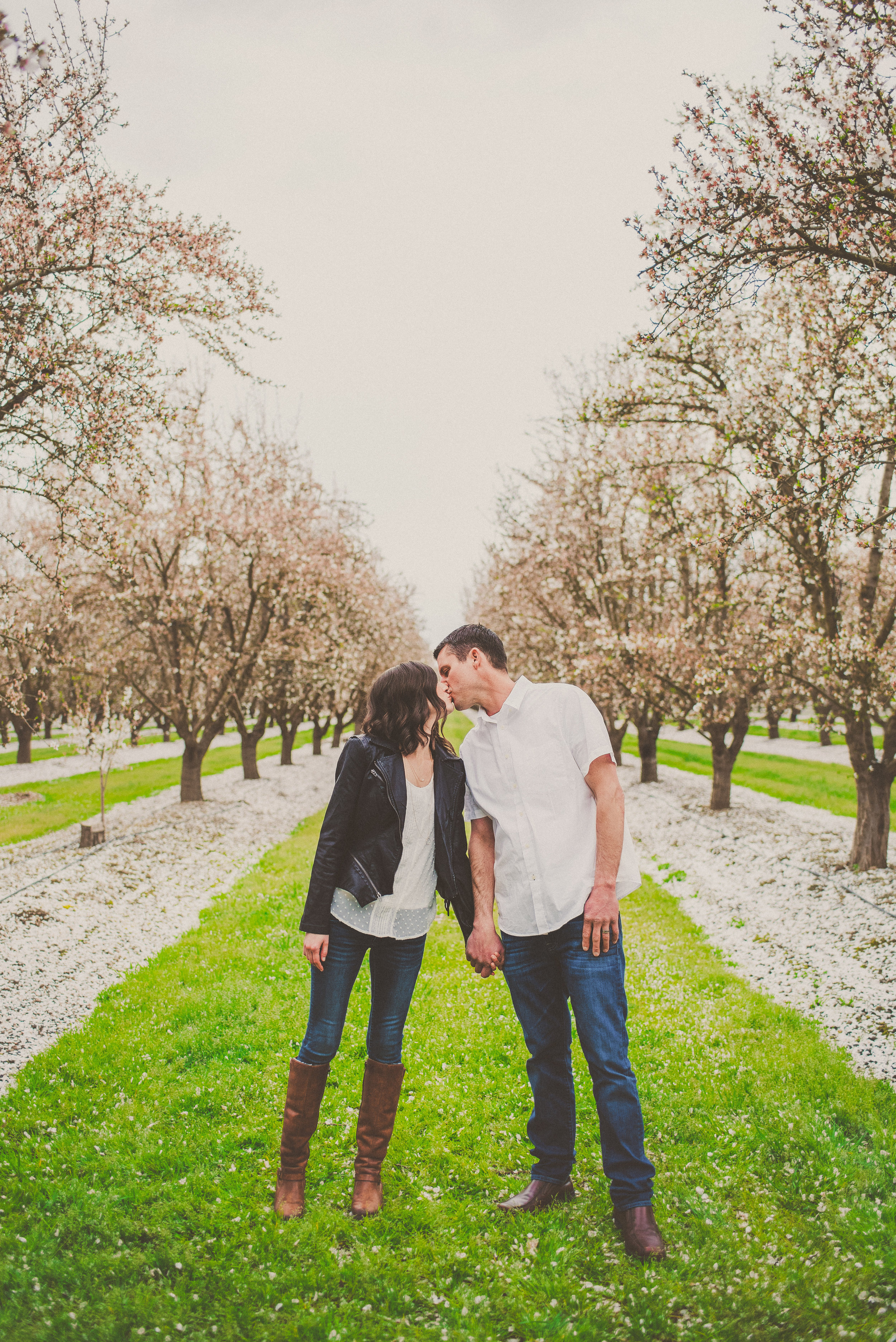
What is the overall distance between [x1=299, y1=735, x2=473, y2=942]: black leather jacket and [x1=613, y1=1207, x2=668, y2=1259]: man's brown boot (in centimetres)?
146

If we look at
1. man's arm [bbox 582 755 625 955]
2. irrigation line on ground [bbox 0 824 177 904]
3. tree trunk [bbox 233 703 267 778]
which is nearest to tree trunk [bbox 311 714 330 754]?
tree trunk [bbox 233 703 267 778]

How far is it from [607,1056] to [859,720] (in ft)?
29.3

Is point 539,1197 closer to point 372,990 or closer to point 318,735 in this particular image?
point 372,990

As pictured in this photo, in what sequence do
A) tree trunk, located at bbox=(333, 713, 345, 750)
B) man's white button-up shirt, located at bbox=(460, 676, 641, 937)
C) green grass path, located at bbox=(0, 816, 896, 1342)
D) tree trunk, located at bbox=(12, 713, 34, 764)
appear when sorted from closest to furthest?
green grass path, located at bbox=(0, 816, 896, 1342) → man's white button-up shirt, located at bbox=(460, 676, 641, 937) → tree trunk, located at bbox=(12, 713, 34, 764) → tree trunk, located at bbox=(333, 713, 345, 750)

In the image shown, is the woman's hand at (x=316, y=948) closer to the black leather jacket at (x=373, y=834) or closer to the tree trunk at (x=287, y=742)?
the black leather jacket at (x=373, y=834)

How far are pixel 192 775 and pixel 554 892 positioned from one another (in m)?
17.8

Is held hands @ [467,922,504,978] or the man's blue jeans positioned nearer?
the man's blue jeans

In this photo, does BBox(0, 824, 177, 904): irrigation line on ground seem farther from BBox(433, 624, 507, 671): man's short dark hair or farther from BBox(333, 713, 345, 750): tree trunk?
BBox(333, 713, 345, 750): tree trunk

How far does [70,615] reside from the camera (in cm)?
1102

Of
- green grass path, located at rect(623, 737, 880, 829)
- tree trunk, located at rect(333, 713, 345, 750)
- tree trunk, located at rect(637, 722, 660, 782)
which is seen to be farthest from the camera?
tree trunk, located at rect(333, 713, 345, 750)

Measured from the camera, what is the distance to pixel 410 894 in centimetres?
400

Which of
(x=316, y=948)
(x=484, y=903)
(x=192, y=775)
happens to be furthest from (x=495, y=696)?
(x=192, y=775)

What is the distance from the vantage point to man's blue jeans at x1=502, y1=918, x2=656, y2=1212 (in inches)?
143

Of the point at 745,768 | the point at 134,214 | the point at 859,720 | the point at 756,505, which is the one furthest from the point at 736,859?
the point at 745,768
